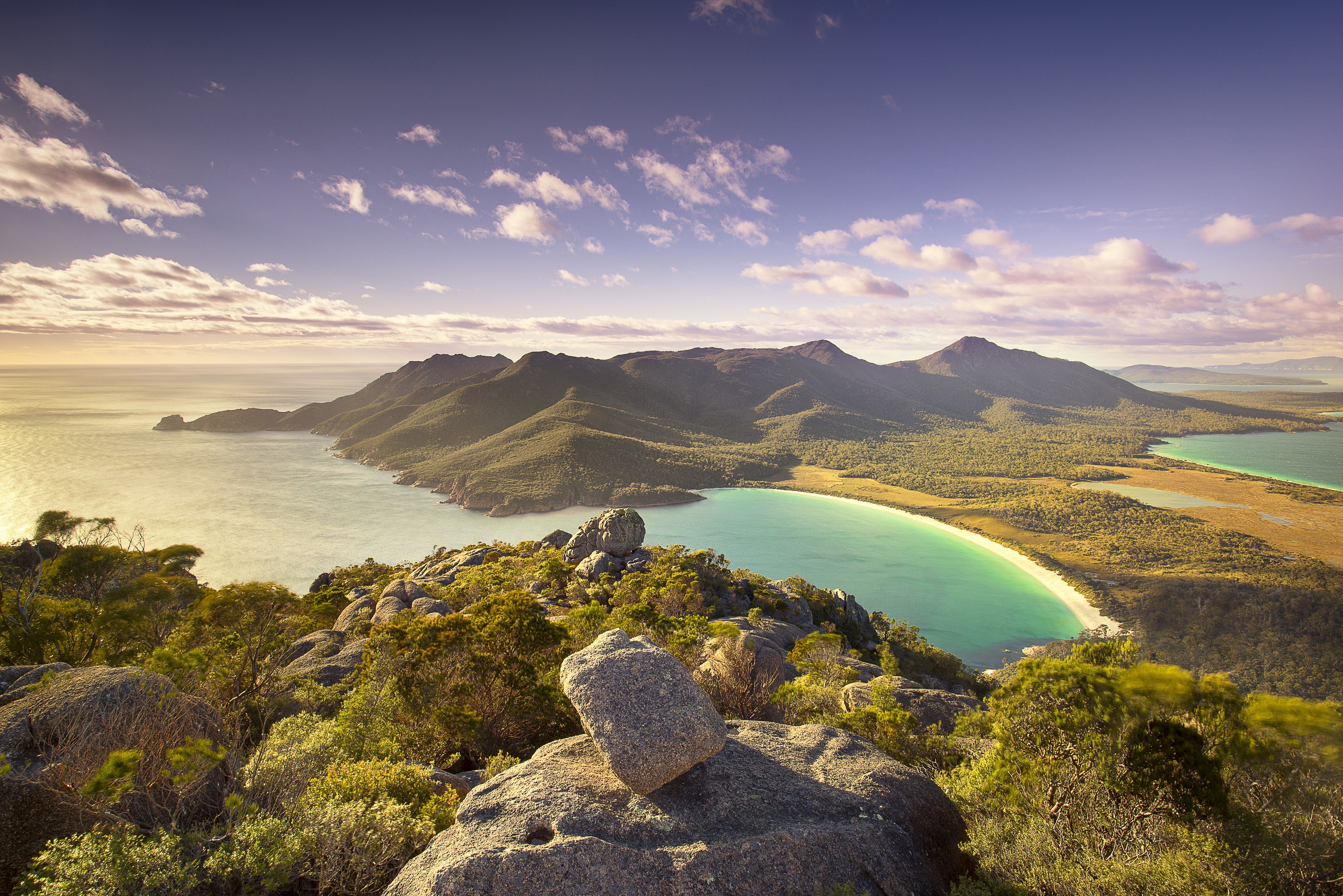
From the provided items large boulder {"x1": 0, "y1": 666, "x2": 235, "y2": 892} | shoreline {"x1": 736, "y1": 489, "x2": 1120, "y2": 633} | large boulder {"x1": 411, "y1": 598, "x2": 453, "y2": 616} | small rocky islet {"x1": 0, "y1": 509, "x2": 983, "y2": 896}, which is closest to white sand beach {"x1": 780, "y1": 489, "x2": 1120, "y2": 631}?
shoreline {"x1": 736, "y1": 489, "x2": 1120, "y2": 633}

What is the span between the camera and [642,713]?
31.3ft

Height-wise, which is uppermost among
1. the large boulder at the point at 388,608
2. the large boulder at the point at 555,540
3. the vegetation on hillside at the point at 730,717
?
the vegetation on hillside at the point at 730,717

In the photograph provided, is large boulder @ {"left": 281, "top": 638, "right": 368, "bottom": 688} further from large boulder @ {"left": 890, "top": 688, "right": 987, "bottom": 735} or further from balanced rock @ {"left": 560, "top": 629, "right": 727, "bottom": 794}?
large boulder @ {"left": 890, "top": 688, "right": 987, "bottom": 735}

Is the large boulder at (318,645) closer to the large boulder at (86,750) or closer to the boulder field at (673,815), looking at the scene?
the large boulder at (86,750)

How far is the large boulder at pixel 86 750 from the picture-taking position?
8586mm

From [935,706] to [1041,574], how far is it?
92195 millimetres

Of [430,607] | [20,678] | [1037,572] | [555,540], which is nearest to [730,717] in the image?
[20,678]

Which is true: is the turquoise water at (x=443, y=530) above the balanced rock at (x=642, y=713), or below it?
below

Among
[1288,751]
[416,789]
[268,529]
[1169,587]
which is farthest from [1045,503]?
[268,529]

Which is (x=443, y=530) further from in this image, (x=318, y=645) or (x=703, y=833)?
(x=703, y=833)

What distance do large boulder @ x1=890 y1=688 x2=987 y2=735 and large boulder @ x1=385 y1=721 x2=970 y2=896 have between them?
38.0ft

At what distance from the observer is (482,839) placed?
7.95 m

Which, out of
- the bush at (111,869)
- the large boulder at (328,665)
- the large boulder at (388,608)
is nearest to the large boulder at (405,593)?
the large boulder at (388,608)

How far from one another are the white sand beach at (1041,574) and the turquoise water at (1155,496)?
192 feet
